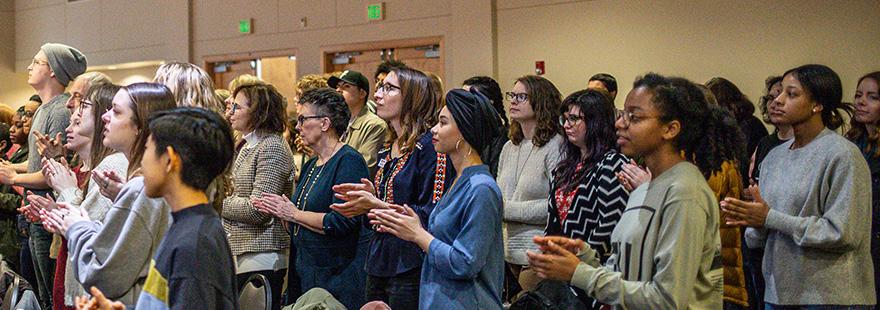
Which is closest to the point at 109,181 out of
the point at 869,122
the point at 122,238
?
the point at 122,238

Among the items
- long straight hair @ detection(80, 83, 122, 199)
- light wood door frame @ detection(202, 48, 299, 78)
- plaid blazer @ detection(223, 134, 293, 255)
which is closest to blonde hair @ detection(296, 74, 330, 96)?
plaid blazer @ detection(223, 134, 293, 255)

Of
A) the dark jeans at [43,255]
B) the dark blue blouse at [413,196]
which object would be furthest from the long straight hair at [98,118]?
the dark jeans at [43,255]

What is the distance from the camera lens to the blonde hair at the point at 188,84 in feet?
13.1

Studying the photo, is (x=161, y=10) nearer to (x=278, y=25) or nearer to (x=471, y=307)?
(x=278, y=25)

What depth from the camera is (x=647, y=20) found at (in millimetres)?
7203

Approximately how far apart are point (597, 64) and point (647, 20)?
54cm

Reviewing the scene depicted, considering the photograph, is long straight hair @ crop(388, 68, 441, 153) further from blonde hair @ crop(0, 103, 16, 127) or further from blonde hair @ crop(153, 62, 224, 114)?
blonde hair @ crop(0, 103, 16, 127)

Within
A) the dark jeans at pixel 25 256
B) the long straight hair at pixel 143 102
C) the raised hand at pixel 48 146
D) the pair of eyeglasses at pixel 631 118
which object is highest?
the long straight hair at pixel 143 102

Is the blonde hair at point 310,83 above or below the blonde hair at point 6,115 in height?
above

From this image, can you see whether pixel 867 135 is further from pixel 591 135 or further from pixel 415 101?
pixel 415 101

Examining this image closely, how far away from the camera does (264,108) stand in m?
4.27

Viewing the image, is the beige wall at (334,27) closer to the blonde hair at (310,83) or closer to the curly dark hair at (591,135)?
the blonde hair at (310,83)

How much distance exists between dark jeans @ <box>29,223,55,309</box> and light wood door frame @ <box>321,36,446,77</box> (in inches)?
162

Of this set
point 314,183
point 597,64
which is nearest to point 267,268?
point 314,183
